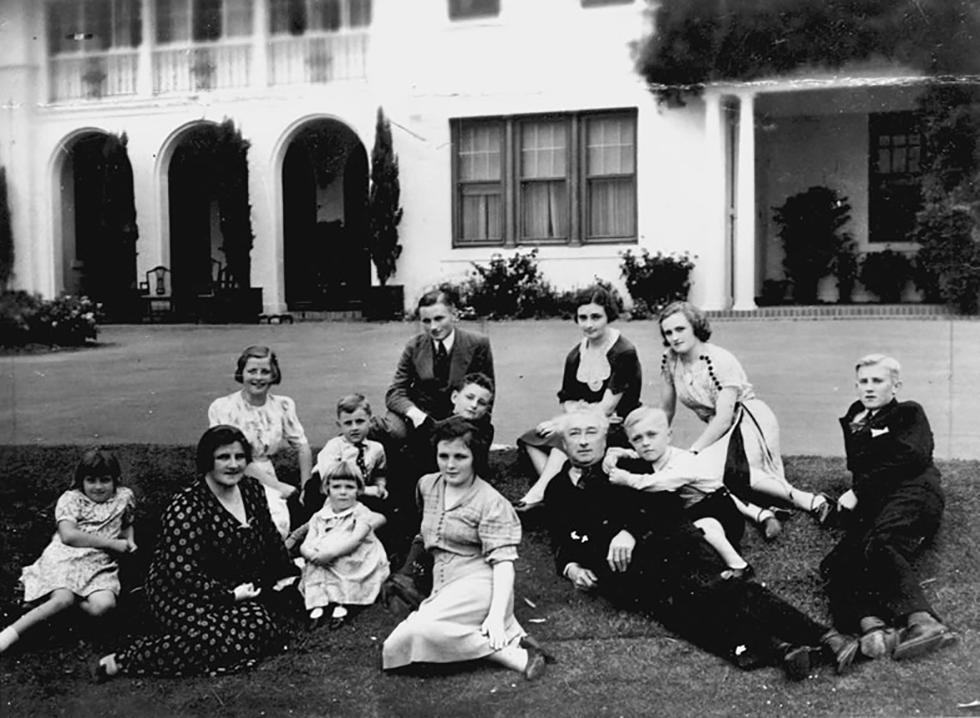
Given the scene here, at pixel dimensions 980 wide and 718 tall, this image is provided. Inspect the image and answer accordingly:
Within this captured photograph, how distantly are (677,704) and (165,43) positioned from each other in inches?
140

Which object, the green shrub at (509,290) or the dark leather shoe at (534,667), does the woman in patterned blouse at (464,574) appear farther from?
the green shrub at (509,290)

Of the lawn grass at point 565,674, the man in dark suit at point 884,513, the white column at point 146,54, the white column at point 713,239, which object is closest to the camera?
the lawn grass at point 565,674

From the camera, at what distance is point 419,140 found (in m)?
4.68

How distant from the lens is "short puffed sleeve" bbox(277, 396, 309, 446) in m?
4.39

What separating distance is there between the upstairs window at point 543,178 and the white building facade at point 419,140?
0.01 metres

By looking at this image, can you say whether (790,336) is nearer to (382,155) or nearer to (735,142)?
(735,142)

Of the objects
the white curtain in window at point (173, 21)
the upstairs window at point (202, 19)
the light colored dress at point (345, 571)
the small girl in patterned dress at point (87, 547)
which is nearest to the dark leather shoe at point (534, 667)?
the light colored dress at point (345, 571)

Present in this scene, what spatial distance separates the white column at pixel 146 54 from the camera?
4426mm

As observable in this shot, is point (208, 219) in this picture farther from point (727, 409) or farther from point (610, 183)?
point (727, 409)

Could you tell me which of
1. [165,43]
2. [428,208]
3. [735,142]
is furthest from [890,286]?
[165,43]

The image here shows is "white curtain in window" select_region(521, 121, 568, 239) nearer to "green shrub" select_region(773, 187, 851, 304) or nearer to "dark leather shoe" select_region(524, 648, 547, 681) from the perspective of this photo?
"green shrub" select_region(773, 187, 851, 304)

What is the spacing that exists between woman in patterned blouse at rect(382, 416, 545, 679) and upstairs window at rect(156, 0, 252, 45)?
215 centimetres

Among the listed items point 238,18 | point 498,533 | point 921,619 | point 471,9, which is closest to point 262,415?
point 498,533

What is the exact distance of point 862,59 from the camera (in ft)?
13.3
